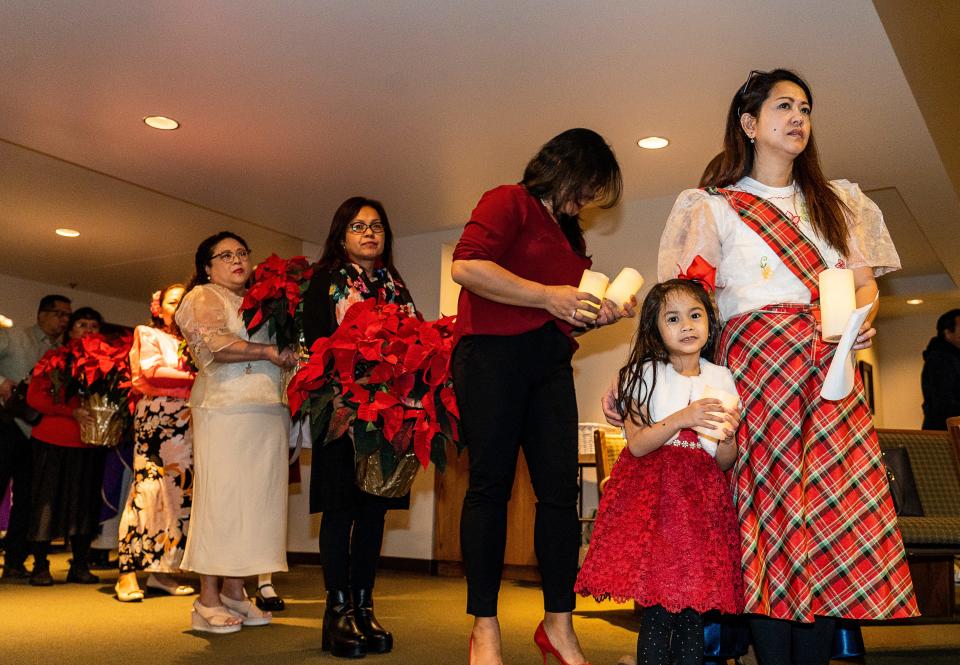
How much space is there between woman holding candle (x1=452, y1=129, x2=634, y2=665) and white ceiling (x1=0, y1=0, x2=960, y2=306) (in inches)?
67.6

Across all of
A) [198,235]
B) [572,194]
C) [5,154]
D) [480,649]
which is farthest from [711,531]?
[198,235]

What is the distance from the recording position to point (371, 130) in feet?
16.1

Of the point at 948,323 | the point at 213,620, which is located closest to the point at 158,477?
the point at 213,620

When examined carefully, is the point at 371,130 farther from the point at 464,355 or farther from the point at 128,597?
the point at 464,355

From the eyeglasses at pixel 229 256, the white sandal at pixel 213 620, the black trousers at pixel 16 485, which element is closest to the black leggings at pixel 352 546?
the white sandal at pixel 213 620

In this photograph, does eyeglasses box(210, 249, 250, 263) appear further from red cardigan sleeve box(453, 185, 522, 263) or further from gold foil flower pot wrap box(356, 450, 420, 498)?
red cardigan sleeve box(453, 185, 522, 263)

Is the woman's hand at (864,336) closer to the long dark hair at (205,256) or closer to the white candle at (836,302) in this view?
the white candle at (836,302)

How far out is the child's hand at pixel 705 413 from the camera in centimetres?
175

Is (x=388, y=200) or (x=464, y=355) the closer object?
(x=464, y=355)

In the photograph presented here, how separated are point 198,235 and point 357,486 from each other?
4.88 metres

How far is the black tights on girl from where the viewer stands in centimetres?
187

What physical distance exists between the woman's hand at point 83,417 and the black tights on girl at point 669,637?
12.2 feet

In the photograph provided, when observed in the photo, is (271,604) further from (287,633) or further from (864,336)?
(864,336)

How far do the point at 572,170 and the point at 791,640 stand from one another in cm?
116
